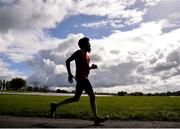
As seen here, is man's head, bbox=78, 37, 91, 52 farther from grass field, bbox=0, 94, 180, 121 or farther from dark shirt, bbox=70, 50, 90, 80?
grass field, bbox=0, 94, 180, 121

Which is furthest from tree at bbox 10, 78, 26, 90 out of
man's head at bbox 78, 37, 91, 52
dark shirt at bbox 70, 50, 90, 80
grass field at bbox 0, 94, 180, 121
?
dark shirt at bbox 70, 50, 90, 80

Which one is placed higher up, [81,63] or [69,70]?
[81,63]

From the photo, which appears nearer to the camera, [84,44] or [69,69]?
[69,69]

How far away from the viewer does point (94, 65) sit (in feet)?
36.0

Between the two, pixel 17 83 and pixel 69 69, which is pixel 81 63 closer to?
pixel 69 69

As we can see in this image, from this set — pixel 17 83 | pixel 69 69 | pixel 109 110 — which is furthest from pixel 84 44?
pixel 17 83

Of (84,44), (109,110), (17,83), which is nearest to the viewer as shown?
(84,44)

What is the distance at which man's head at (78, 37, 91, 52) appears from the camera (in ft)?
35.8

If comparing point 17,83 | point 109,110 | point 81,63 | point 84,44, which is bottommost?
point 109,110

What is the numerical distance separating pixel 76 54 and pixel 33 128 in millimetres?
2466

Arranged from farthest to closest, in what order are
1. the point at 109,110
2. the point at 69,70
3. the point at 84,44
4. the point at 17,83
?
the point at 17,83 < the point at 109,110 < the point at 84,44 < the point at 69,70

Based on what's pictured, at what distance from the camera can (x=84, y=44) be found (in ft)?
35.8

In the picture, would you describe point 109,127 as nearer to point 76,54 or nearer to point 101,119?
point 101,119

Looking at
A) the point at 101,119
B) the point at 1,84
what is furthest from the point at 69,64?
the point at 1,84
